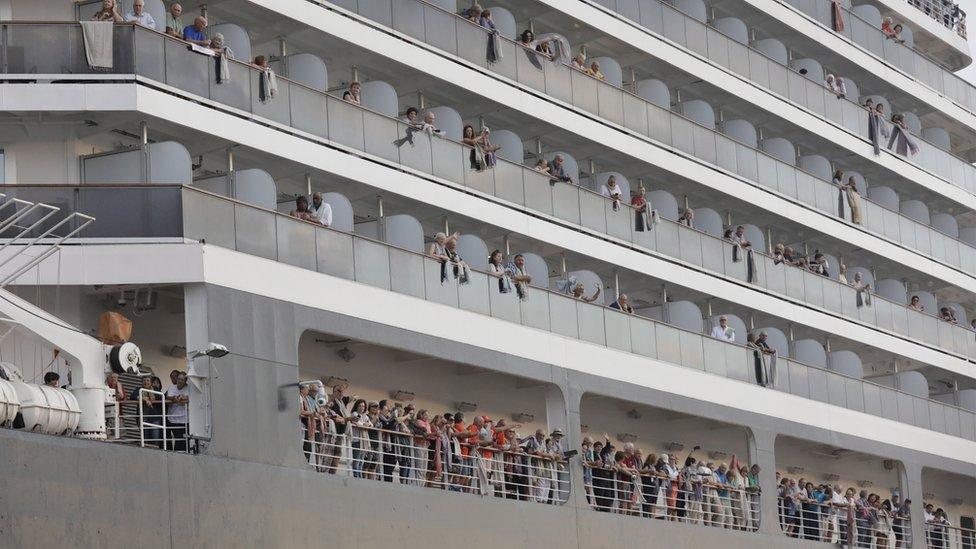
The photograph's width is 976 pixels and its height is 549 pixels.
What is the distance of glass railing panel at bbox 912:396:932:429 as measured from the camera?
41.6 meters

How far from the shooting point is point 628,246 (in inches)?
1344

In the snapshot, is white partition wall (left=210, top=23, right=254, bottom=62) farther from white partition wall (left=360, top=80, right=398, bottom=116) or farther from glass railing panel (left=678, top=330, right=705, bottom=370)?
glass railing panel (left=678, top=330, right=705, bottom=370)

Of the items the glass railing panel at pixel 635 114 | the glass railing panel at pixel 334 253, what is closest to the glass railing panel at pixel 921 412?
the glass railing panel at pixel 635 114

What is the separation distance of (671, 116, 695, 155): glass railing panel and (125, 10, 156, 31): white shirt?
1376 centimetres

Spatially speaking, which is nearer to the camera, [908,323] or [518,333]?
[518,333]

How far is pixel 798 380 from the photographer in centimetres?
3731

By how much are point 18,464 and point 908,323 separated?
1070 inches

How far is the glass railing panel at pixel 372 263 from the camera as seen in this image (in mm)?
26656

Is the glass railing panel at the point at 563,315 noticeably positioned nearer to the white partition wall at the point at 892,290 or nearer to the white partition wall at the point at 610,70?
the white partition wall at the point at 610,70

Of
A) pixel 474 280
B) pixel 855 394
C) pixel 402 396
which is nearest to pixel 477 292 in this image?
pixel 474 280

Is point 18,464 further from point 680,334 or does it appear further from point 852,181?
point 852,181

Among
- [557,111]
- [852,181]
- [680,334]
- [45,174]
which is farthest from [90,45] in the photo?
[852,181]

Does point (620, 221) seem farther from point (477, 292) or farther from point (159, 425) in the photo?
point (159, 425)

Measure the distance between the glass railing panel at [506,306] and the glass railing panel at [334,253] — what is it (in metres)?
3.44
